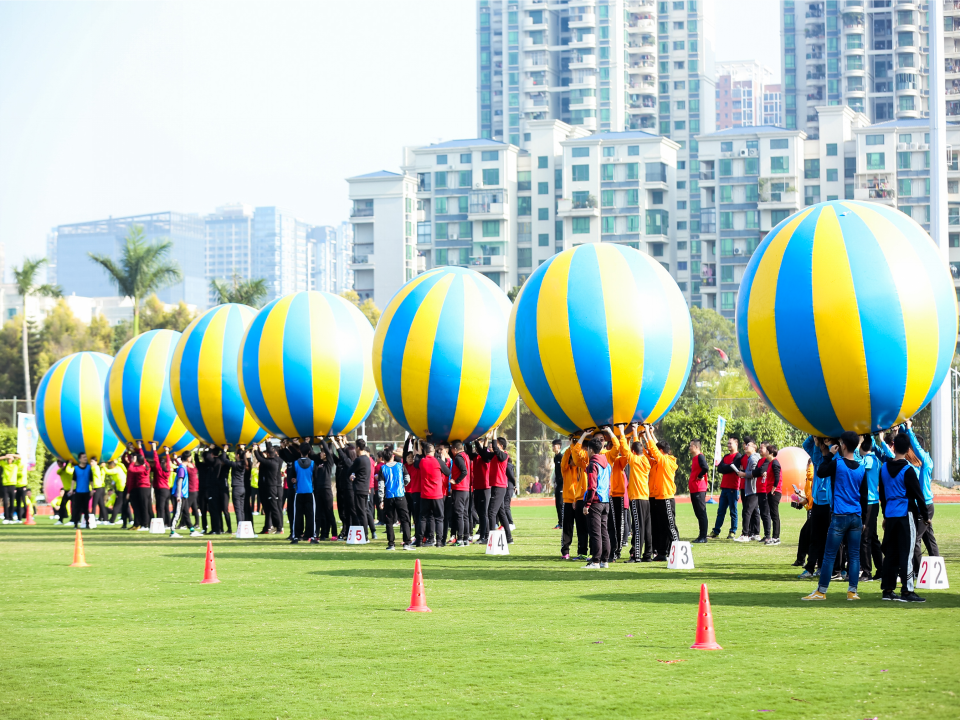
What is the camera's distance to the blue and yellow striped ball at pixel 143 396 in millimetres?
24344

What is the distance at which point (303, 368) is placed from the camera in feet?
63.9

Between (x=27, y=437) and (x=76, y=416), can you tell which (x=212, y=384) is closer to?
(x=76, y=416)

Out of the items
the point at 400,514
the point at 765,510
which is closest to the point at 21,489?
the point at 400,514

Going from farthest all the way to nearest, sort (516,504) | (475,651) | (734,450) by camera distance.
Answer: (516,504)
(734,450)
(475,651)

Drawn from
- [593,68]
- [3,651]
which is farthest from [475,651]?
[593,68]

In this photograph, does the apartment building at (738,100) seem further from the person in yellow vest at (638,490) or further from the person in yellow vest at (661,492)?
the person in yellow vest at (638,490)

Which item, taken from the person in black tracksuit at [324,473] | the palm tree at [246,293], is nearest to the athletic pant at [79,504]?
the person in black tracksuit at [324,473]

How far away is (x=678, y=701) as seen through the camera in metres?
7.66

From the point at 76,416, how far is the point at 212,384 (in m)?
6.82

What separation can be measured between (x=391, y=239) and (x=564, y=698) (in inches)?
3866

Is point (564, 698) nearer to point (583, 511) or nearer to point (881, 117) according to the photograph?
point (583, 511)

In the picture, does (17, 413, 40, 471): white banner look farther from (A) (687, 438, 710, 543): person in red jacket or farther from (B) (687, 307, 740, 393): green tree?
(B) (687, 307, 740, 393): green tree

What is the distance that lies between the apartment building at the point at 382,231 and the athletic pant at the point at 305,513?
8299 centimetres

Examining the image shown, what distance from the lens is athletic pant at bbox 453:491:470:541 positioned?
18984 millimetres
